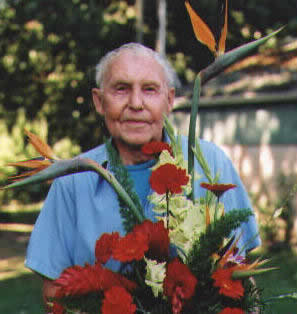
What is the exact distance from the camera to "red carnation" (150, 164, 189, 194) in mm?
1491

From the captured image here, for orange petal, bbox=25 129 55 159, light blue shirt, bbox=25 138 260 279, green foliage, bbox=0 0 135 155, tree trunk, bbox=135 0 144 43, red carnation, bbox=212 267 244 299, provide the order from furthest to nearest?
1. tree trunk, bbox=135 0 144 43
2. green foliage, bbox=0 0 135 155
3. light blue shirt, bbox=25 138 260 279
4. orange petal, bbox=25 129 55 159
5. red carnation, bbox=212 267 244 299

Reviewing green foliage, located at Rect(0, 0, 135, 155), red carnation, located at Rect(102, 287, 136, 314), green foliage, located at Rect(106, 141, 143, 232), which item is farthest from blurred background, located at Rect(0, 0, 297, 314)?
red carnation, located at Rect(102, 287, 136, 314)

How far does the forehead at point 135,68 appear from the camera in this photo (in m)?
1.95

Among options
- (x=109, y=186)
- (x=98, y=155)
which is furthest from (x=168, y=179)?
(x=98, y=155)

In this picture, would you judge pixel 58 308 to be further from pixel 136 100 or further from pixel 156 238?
pixel 136 100

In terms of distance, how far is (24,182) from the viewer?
1465mm

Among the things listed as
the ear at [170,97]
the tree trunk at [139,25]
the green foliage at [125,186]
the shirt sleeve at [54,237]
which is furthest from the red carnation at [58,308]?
the tree trunk at [139,25]

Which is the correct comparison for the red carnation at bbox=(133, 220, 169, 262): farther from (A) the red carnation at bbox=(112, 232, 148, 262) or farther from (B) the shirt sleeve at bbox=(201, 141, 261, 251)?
(B) the shirt sleeve at bbox=(201, 141, 261, 251)

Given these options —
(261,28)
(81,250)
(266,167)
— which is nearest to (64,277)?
(81,250)

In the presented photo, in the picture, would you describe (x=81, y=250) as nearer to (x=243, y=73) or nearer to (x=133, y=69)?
(x=133, y=69)

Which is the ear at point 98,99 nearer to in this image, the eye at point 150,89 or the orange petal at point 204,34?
the eye at point 150,89

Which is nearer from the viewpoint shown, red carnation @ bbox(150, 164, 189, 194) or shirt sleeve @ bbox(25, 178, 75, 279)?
red carnation @ bbox(150, 164, 189, 194)

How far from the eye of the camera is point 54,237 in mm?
1989

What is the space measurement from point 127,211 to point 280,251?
30.2 feet
